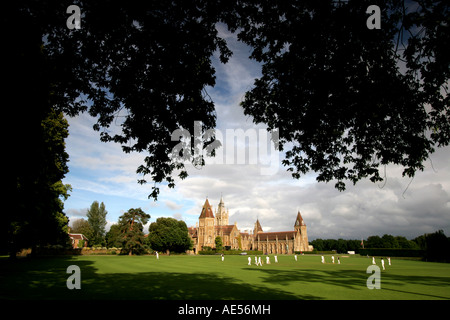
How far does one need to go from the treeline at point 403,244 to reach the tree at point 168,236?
176 ft

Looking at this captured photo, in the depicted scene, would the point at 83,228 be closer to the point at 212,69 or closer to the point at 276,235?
the point at 276,235

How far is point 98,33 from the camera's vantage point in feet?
23.0

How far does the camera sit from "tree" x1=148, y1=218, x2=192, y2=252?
70.9 m

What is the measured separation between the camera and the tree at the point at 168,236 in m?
70.9

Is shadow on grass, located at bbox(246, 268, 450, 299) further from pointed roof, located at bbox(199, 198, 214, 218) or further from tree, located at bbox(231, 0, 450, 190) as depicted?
pointed roof, located at bbox(199, 198, 214, 218)

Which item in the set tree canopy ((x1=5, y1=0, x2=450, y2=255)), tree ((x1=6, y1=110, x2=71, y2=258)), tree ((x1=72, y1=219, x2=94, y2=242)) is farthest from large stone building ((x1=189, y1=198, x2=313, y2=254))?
tree canopy ((x1=5, y1=0, x2=450, y2=255))

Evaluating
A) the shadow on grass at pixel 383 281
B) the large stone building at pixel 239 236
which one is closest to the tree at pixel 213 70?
the shadow on grass at pixel 383 281

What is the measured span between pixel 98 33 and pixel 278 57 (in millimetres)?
5496

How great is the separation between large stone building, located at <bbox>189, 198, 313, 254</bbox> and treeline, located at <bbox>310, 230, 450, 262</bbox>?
18320mm

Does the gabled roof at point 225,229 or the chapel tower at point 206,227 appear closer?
the chapel tower at point 206,227

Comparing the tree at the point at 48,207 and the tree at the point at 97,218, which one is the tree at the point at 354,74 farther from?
the tree at the point at 97,218

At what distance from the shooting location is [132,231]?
195 ft
